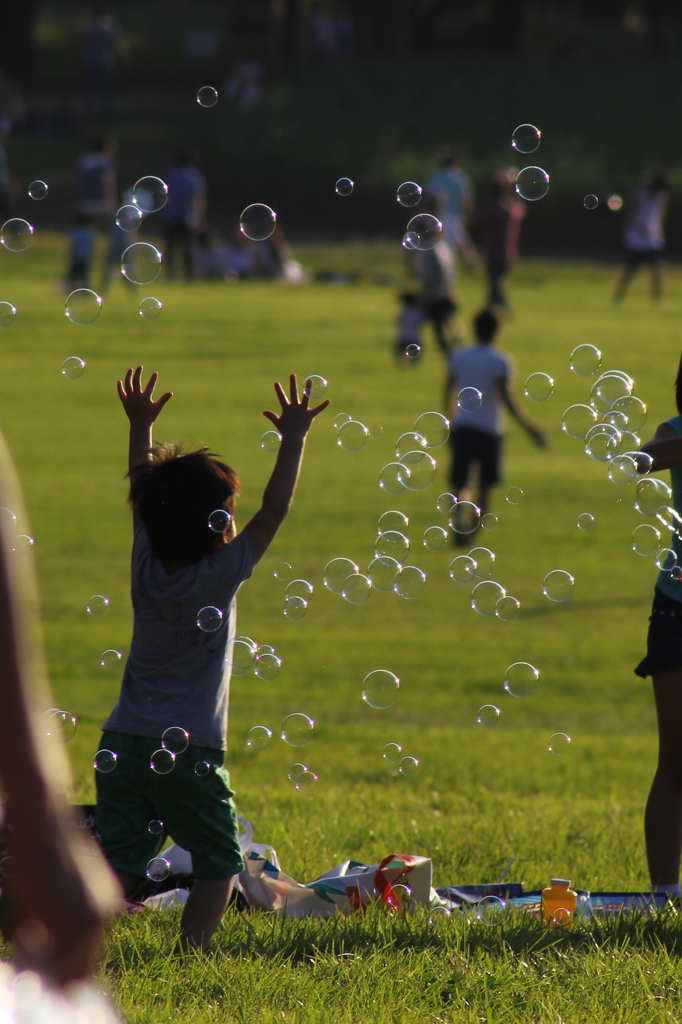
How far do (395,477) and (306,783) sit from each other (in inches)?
44.8

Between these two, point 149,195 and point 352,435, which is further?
point 149,195

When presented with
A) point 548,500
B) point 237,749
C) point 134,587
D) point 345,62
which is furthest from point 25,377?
point 345,62

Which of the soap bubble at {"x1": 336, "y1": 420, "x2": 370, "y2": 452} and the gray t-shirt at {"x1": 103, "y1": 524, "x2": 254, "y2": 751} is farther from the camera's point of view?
the soap bubble at {"x1": 336, "y1": 420, "x2": 370, "y2": 452}

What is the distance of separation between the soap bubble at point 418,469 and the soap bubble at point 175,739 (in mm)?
1942

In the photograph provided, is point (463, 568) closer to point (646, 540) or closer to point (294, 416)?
point (646, 540)

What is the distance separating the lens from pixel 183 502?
3531 millimetres

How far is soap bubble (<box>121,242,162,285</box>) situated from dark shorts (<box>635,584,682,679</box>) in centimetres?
236

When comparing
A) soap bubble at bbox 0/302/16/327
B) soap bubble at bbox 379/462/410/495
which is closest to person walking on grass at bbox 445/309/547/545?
soap bubble at bbox 379/462/410/495

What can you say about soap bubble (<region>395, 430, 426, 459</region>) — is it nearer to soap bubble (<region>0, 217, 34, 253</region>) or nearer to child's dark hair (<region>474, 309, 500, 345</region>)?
soap bubble (<region>0, 217, 34, 253</region>)

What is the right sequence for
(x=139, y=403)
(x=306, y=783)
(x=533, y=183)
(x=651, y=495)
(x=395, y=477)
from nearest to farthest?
(x=139, y=403) → (x=651, y=495) → (x=306, y=783) → (x=395, y=477) → (x=533, y=183)

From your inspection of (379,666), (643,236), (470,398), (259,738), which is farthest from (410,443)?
(643,236)

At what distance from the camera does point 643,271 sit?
30.0m

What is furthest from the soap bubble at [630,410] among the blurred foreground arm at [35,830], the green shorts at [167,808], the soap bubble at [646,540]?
the blurred foreground arm at [35,830]

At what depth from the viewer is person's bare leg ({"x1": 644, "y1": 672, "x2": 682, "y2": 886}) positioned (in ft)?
13.0
